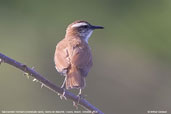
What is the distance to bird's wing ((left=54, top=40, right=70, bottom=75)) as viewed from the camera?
699 cm

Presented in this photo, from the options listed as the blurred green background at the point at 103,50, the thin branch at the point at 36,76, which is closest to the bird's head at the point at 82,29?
the thin branch at the point at 36,76

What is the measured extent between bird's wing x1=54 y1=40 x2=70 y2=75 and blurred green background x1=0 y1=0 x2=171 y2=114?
5406 millimetres

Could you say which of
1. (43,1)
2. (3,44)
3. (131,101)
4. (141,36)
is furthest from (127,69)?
(43,1)

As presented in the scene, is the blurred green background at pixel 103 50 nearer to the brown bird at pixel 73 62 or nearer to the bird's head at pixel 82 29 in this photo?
the bird's head at pixel 82 29

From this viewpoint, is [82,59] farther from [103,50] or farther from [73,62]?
[103,50]

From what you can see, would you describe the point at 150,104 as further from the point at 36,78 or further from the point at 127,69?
the point at 36,78

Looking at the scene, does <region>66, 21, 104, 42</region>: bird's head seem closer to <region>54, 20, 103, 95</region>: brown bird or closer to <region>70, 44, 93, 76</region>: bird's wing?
<region>54, 20, 103, 95</region>: brown bird

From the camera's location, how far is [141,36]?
1811 cm

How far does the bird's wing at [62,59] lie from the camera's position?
6.99 meters

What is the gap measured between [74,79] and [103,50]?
984 cm

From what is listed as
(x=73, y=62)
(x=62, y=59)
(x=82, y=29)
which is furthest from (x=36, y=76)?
(x=82, y=29)

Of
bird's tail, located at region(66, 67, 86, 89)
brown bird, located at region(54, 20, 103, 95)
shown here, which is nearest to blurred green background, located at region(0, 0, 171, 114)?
brown bird, located at region(54, 20, 103, 95)

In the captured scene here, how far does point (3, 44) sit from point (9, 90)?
3132 mm

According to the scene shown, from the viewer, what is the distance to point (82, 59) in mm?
7172
